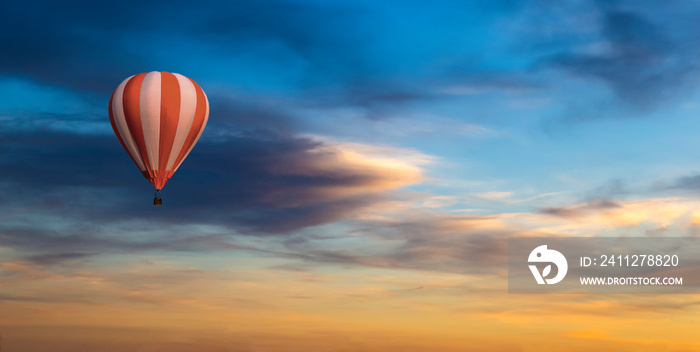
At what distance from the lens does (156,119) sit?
73875 millimetres

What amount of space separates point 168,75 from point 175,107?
13.7ft

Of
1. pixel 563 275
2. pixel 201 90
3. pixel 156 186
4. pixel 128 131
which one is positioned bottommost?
pixel 563 275

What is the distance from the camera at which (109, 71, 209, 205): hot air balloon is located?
74000 mm

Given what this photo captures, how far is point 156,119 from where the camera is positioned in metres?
73.9

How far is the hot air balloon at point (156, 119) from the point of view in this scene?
7400 centimetres

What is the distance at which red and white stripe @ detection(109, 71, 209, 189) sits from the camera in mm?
74000

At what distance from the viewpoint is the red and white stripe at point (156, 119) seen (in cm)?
7400

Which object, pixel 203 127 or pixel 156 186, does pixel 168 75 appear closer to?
pixel 203 127

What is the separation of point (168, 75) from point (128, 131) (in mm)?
7629

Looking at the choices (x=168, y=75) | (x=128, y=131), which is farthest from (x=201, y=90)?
(x=128, y=131)

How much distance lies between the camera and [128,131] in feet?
246

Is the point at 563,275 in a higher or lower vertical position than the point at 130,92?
lower

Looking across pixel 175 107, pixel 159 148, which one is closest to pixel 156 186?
pixel 159 148

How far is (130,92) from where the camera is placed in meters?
74.6
